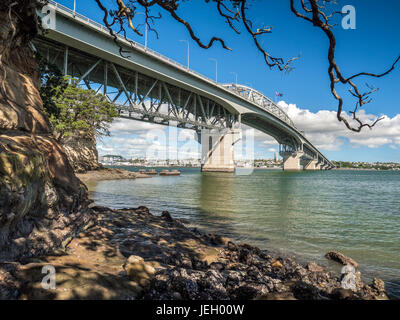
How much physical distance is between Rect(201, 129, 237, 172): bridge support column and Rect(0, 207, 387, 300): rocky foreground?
5679 centimetres

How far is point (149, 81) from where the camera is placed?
43656 millimetres

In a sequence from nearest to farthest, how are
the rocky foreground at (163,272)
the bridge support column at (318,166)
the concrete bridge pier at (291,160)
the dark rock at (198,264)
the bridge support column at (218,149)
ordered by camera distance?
the rocky foreground at (163,272), the dark rock at (198,264), the bridge support column at (218,149), the concrete bridge pier at (291,160), the bridge support column at (318,166)

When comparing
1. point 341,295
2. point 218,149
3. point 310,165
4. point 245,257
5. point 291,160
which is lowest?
point 245,257

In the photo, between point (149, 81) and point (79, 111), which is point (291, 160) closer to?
point (149, 81)

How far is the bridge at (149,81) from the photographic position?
88.8ft

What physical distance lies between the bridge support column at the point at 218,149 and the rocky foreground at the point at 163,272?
56789 millimetres

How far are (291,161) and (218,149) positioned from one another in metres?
54.2

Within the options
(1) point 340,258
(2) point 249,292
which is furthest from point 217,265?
(1) point 340,258

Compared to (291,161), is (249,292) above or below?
below

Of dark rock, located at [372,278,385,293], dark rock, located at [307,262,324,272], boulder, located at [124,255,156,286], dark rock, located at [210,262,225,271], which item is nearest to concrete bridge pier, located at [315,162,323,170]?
dark rock, located at [307,262,324,272]

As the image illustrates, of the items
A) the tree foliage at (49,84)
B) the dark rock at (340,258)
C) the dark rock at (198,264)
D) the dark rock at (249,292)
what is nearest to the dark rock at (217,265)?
the dark rock at (198,264)

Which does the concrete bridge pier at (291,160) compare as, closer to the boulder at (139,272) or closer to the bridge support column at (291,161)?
the bridge support column at (291,161)

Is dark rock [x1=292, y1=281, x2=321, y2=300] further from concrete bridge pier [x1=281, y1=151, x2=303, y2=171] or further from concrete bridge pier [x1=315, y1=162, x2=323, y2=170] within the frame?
concrete bridge pier [x1=315, y1=162, x2=323, y2=170]

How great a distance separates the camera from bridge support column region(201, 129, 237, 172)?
63.5 meters
